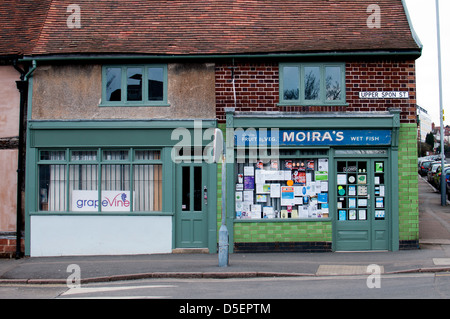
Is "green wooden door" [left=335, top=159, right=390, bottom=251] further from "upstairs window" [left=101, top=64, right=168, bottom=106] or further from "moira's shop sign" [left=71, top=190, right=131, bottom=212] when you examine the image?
"moira's shop sign" [left=71, top=190, right=131, bottom=212]

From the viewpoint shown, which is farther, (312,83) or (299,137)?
(312,83)

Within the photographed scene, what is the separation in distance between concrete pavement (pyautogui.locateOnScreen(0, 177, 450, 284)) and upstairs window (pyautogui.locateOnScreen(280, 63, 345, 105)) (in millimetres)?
4164

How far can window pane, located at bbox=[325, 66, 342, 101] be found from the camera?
556 inches

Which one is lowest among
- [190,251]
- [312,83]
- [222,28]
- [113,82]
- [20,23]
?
[190,251]

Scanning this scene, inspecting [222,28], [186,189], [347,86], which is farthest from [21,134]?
[347,86]

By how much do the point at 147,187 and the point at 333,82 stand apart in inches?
230

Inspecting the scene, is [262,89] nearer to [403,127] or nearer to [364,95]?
[364,95]

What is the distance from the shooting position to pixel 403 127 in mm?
13859

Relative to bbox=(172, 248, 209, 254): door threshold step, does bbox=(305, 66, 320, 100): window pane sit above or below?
above

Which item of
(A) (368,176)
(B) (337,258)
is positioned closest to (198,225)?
(B) (337,258)

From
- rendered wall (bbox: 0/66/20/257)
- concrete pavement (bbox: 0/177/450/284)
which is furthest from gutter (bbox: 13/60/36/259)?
concrete pavement (bbox: 0/177/450/284)

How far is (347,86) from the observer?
14.0 meters

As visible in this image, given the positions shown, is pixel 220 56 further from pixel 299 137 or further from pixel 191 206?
pixel 191 206

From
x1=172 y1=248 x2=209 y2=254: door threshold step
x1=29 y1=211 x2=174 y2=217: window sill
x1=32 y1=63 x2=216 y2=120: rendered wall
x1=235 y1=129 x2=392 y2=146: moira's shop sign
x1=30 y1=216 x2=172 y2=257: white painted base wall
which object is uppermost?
x1=32 y1=63 x2=216 y2=120: rendered wall
